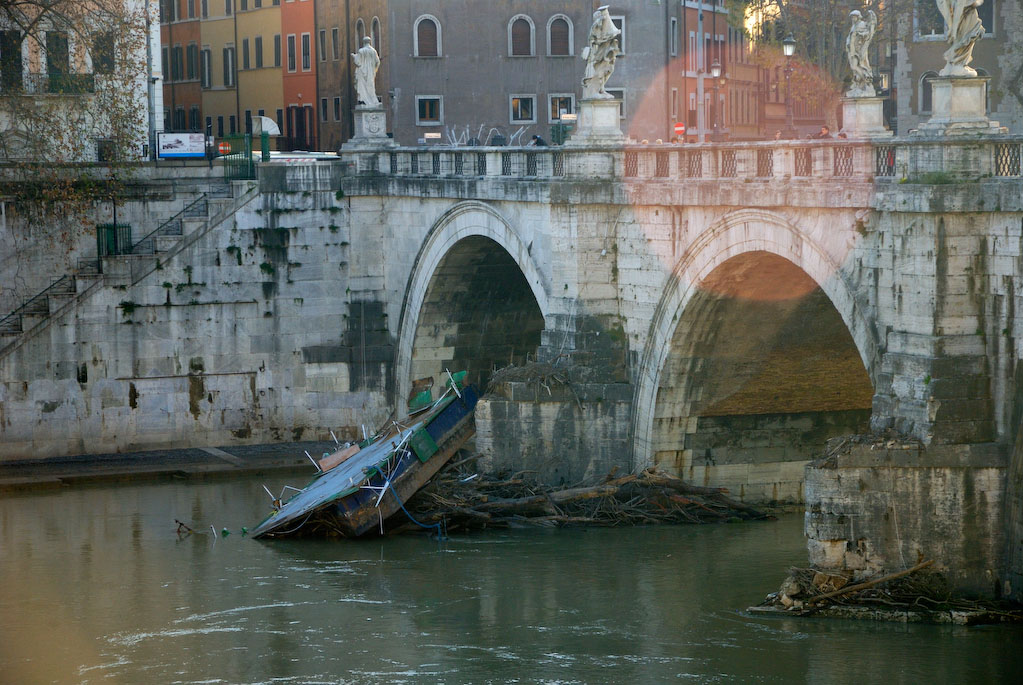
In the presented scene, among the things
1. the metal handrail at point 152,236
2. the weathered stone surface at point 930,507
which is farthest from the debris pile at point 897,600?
the metal handrail at point 152,236

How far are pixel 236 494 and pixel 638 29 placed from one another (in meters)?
21.5

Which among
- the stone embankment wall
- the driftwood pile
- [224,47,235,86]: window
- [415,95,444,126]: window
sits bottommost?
the driftwood pile

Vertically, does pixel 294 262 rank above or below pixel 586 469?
above

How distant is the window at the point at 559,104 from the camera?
45.7 m

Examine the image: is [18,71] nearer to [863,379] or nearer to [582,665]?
[863,379]

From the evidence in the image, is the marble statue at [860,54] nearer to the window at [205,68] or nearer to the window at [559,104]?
the window at [559,104]

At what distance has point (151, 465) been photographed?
30.8 metres

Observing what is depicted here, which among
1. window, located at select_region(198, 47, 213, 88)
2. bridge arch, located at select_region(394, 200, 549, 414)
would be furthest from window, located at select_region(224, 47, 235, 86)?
bridge arch, located at select_region(394, 200, 549, 414)

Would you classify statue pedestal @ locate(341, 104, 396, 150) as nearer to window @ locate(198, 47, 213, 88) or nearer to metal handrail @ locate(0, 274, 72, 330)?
metal handrail @ locate(0, 274, 72, 330)

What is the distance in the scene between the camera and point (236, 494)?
95.1 ft

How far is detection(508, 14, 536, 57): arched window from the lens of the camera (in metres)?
45.1

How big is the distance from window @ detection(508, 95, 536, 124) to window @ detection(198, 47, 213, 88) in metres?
12.9

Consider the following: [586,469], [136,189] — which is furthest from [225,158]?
[586,469]

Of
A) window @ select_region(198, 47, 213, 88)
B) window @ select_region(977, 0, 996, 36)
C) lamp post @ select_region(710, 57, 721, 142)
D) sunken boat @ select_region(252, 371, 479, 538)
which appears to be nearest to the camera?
sunken boat @ select_region(252, 371, 479, 538)
